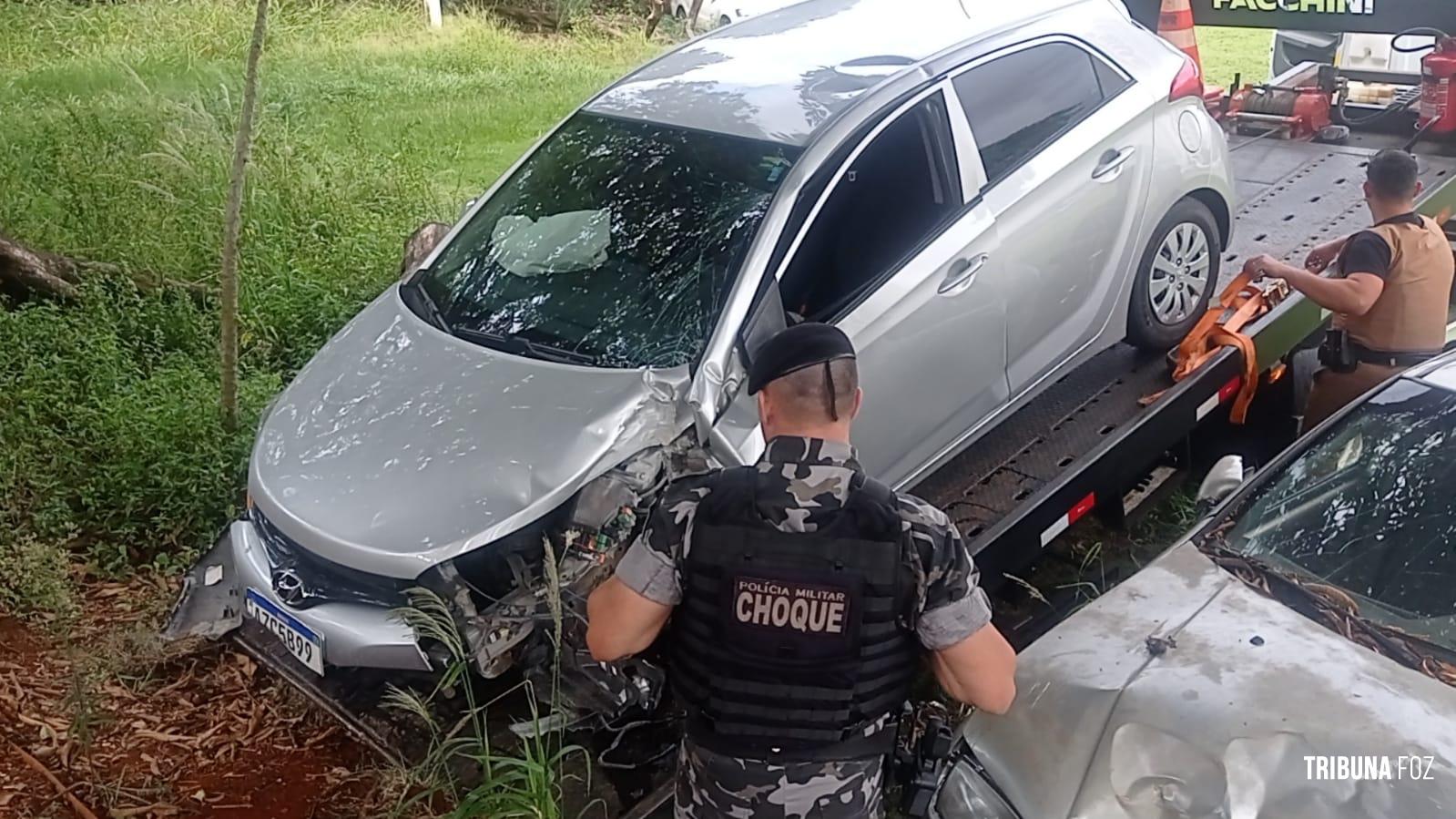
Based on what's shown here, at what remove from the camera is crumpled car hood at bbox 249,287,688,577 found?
3.11m

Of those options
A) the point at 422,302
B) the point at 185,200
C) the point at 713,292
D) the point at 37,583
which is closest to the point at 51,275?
the point at 185,200

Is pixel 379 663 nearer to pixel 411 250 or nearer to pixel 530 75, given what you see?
pixel 411 250

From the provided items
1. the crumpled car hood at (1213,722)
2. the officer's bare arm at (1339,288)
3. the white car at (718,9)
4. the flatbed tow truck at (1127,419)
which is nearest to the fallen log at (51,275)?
the flatbed tow truck at (1127,419)

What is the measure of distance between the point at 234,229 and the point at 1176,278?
373 cm

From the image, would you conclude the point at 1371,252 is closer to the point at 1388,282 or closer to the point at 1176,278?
the point at 1388,282

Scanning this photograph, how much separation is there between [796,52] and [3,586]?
3489 mm

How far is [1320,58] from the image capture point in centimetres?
916

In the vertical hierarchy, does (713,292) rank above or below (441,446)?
above

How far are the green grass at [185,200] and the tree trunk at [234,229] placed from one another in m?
0.18

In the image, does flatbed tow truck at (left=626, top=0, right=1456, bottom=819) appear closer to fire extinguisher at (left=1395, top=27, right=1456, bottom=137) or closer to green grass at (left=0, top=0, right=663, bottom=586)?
fire extinguisher at (left=1395, top=27, right=1456, bottom=137)

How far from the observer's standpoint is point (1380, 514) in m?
2.88

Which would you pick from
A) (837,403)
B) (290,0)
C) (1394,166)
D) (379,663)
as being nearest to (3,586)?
(379,663)

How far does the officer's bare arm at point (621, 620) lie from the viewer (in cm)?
216

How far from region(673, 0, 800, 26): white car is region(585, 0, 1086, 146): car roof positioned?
984 cm
